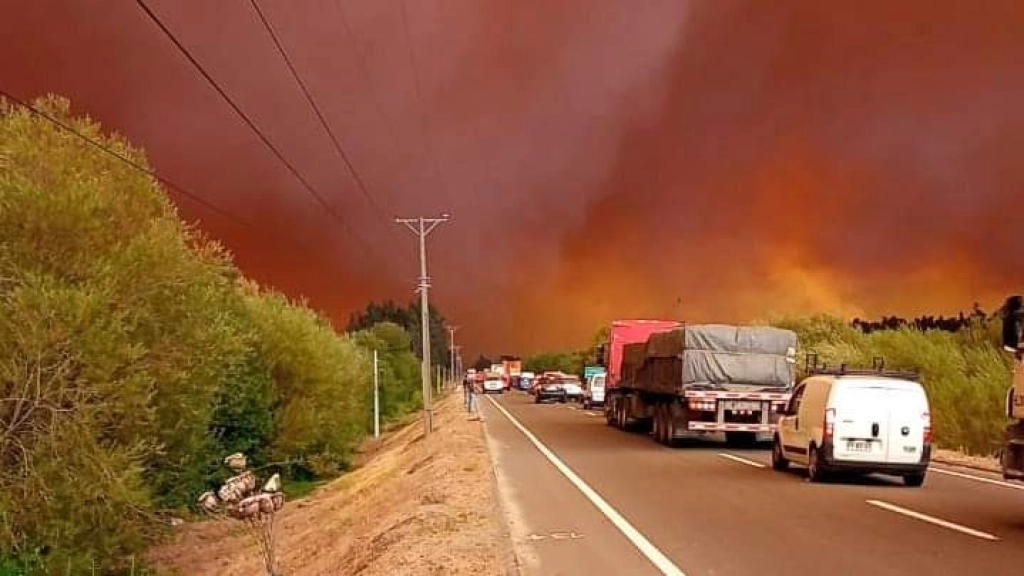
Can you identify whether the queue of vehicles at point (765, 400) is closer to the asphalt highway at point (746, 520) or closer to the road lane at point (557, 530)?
the asphalt highway at point (746, 520)

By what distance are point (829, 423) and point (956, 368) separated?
61.2 feet

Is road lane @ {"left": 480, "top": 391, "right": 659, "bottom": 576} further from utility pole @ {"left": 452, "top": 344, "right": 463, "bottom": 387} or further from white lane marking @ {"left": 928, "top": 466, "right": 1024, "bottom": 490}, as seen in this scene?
utility pole @ {"left": 452, "top": 344, "right": 463, "bottom": 387}

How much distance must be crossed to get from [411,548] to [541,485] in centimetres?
754

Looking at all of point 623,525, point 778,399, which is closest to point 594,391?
point 778,399

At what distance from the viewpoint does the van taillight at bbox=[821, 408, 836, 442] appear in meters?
20.9

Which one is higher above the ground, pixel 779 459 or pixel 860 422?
pixel 860 422

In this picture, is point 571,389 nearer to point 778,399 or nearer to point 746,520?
point 778,399

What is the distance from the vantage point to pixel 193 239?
29016mm

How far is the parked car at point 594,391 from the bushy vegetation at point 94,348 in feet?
119

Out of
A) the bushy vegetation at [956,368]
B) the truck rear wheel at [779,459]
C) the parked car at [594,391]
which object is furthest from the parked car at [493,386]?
the truck rear wheel at [779,459]

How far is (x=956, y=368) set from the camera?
3762cm

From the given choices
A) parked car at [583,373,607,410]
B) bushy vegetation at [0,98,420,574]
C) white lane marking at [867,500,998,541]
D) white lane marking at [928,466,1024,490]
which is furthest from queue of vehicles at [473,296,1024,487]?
parked car at [583,373,607,410]

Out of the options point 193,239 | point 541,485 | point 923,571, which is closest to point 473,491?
point 541,485

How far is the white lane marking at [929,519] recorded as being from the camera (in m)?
14.9
